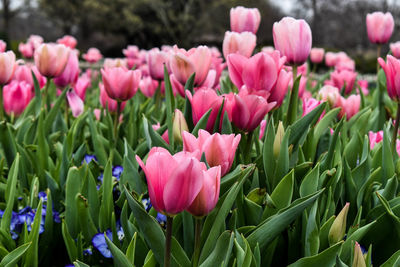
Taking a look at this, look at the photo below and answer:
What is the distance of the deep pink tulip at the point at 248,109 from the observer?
1.18m

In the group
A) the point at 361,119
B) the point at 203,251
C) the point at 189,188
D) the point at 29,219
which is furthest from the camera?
the point at 361,119

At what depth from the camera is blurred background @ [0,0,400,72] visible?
22433mm

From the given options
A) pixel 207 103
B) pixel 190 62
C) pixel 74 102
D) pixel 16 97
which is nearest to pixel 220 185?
pixel 207 103

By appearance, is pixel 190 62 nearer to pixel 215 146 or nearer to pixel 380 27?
pixel 215 146

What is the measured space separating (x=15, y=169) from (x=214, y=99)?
1.94 ft

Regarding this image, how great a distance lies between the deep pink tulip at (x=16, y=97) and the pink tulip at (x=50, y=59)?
0.93ft

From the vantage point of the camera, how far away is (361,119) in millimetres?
2037

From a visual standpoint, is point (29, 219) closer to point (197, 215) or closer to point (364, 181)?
point (197, 215)

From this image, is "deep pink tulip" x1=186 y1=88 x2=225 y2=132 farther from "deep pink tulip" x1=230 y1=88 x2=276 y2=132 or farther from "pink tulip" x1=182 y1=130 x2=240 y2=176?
"pink tulip" x1=182 y1=130 x2=240 y2=176

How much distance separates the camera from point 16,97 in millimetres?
2203

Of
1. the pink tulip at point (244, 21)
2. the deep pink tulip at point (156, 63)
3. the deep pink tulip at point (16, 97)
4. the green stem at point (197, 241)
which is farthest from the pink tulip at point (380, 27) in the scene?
the green stem at point (197, 241)

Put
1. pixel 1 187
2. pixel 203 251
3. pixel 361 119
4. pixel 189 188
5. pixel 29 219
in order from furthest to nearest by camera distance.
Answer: pixel 361 119 < pixel 1 187 < pixel 29 219 < pixel 203 251 < pixel 189 188

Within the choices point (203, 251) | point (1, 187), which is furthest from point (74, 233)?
point (203, 251)

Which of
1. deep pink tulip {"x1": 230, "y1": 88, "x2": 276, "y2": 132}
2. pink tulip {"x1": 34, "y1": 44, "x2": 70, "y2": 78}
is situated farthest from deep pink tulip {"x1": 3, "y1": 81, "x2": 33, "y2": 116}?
deep pink tulip {"x1": 230, "y1": 88, "x2": 276, "y2": 132}
